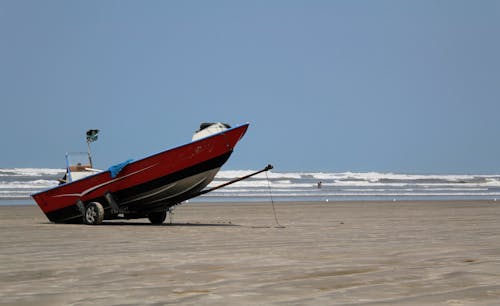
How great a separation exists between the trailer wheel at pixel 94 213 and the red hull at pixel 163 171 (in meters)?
0.27

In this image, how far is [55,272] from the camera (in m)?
7.38

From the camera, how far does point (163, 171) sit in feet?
51.0

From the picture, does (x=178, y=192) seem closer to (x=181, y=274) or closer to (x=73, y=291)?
(x=181, y=274)

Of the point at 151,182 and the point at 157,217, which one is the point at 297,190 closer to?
the point at 157,217

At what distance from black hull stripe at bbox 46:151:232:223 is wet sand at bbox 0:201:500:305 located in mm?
3090

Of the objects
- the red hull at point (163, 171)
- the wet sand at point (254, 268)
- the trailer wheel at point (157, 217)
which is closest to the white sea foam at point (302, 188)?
the trailer wheel at point (157, 217)

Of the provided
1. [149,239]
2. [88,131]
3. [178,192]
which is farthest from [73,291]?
[88,131]

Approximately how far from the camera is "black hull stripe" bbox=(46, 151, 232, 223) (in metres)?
15.5

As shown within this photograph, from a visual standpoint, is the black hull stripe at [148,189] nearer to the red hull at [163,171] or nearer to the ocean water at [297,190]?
the red hull at [163,171]

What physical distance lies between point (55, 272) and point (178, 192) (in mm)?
8398

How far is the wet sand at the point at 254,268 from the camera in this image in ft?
18.5

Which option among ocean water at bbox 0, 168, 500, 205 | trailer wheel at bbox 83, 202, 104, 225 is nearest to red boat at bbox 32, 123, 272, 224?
trailer wheel at bbox 83, 202, 104, 225

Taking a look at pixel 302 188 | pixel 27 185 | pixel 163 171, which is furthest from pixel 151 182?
pixel 302 188

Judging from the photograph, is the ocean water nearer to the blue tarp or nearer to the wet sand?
the blue tarp
